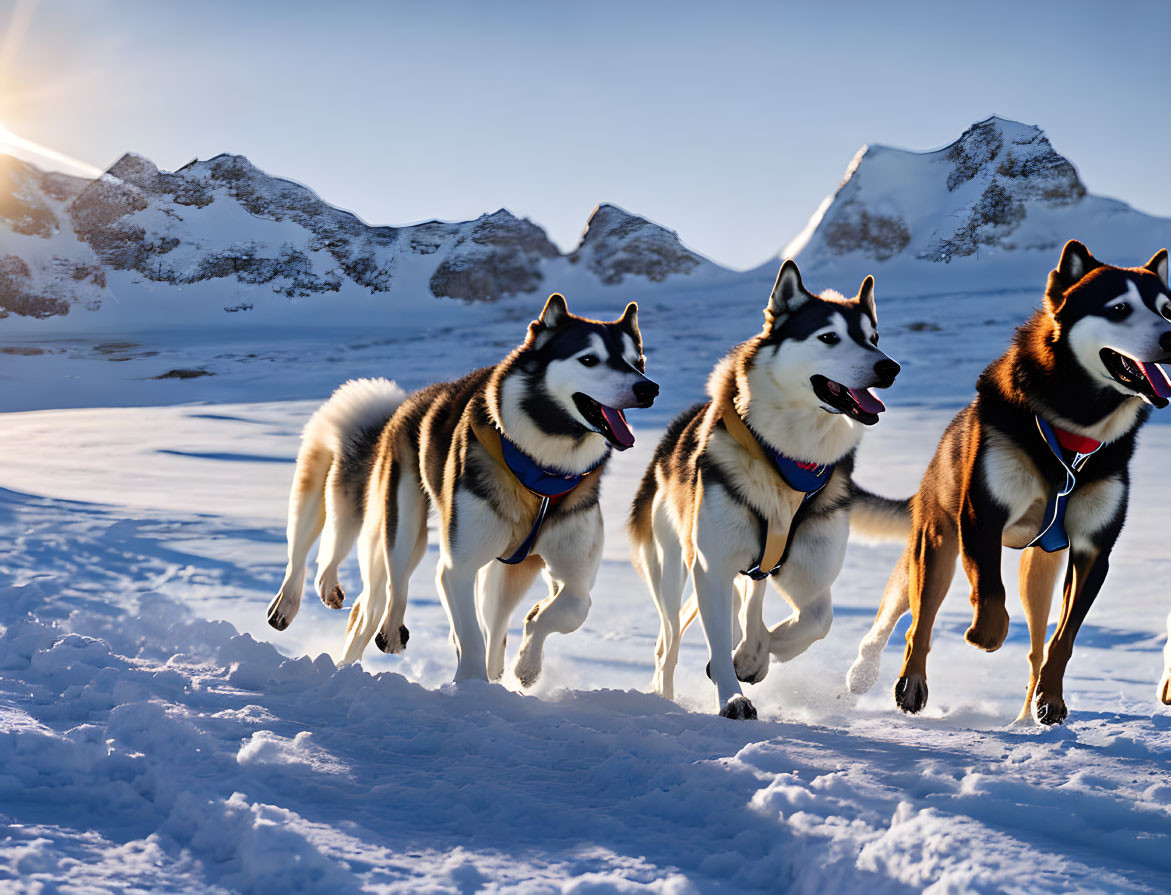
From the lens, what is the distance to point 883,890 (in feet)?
9.49

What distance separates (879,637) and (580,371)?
7.89ft

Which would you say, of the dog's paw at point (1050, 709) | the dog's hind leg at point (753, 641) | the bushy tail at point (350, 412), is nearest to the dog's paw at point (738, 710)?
the dog's hind leg at point (753, 641)

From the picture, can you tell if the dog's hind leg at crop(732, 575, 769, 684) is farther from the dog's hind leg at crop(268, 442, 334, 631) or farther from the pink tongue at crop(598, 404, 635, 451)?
the dog's hind leg at crop(268, 442, 334, 631)

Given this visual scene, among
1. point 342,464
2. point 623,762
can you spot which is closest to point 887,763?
point 623,762

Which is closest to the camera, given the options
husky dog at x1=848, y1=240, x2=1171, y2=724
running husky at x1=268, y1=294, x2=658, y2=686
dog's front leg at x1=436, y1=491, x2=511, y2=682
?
husky dog at x1=848, y1=240, x2=1171, y2=724

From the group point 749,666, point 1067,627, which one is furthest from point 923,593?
point 749,666

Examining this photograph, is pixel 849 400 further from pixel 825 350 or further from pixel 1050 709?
pixel 1050 709

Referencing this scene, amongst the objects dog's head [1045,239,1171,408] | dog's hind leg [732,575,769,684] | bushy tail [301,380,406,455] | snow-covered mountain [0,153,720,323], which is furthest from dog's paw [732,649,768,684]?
snow-covered mountain [0,153,720,323]

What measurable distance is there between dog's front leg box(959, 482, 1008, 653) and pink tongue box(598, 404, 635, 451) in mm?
1700

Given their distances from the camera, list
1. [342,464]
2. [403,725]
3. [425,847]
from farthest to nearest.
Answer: [342,464]
[403,725]
[425,847]

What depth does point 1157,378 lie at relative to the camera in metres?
4.51

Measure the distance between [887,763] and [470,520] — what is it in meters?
2.51

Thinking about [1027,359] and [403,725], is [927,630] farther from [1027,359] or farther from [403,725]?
[403,725]

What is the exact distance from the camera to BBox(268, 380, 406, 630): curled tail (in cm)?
732
